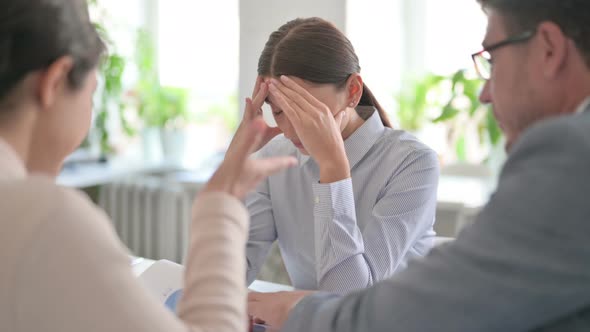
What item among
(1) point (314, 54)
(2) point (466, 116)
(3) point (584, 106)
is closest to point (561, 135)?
(3) point (584, 106)

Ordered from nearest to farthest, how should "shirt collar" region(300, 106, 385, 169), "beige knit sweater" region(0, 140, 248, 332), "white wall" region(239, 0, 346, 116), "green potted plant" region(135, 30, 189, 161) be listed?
"beige knit sweater" region(0, 140, 248, 332), "shirt collar" region(300, 106, 385, 169), "white wall" region(239, 0, 346, 116), "green potted plant" region(135, 30, 189, 161)

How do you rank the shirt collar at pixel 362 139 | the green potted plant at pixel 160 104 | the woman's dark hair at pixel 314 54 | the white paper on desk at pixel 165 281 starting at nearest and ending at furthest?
the white paper on desk at pixel 165 281, the woman's dark hair at pixel 314 54, the shirt collar at pixel 362 139, the green potted plant at pixel 160 104

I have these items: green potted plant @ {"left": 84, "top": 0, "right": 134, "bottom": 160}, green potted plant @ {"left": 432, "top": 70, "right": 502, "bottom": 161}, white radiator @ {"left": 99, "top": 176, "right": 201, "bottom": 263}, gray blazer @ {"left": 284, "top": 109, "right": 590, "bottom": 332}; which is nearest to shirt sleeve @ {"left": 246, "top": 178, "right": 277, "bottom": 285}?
gray blazer @ {"left": 284, "top": 109, "right": 590, "bottom": 332}

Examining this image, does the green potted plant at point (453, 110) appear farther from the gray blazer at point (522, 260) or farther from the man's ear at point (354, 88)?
the gray blazer at point (522, 260)

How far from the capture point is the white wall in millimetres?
2174

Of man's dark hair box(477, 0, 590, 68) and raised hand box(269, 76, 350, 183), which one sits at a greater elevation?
man's dark hair box(477, 0, 590, 68)

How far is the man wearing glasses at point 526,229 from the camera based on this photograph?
0.73 m

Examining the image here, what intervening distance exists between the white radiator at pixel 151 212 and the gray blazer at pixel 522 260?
2871 mm

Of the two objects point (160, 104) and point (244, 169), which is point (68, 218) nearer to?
point (244, 169)

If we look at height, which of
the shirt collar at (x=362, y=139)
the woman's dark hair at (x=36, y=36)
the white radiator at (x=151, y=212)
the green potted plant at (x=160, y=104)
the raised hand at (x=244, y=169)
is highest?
the woman's dark hair at (x=36, y=36)

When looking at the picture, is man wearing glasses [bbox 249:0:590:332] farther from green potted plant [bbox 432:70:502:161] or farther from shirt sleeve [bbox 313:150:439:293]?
green potted plant [bbox 432:70:502:161]

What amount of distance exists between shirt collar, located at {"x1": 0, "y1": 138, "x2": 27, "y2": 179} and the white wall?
1418mm

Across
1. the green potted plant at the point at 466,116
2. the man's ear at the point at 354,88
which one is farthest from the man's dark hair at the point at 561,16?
the green potted plant at the point at 466,116

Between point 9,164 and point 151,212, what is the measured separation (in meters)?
3.07
